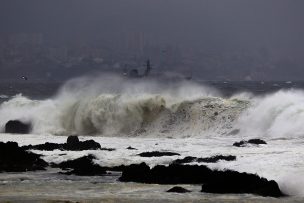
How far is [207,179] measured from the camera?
20.6 m

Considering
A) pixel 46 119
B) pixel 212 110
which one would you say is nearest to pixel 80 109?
pixel 46 119

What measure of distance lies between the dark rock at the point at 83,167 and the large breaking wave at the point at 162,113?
1468cm

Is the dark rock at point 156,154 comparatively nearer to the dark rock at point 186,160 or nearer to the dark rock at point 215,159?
the dark rock at point 186,160

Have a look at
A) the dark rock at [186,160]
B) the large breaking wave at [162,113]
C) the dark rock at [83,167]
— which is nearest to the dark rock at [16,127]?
the large breaking wave at [162,113]

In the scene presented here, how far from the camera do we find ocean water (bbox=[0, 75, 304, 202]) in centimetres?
1931

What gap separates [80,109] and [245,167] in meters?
27.4

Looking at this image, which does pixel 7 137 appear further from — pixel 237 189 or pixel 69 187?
pixel 237 189

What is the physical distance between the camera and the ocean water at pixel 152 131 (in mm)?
19312

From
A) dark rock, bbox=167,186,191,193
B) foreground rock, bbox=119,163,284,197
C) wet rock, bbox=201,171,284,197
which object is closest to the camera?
wet rock, bbox=201,171,284,197

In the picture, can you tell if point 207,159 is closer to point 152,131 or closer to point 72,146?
point 72,146

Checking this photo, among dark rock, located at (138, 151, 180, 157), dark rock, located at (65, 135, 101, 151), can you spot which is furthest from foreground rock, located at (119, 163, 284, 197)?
dark rock, located at (65, 135, 101, 151)

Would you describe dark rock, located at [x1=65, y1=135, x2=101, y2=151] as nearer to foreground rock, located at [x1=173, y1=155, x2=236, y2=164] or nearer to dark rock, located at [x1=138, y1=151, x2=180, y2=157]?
dark rock, located at [x1=138, y1=151, x2=180, y2=157]

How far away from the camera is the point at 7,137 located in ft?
131

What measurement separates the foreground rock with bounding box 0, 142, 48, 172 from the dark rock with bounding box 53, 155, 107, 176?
76 cm
